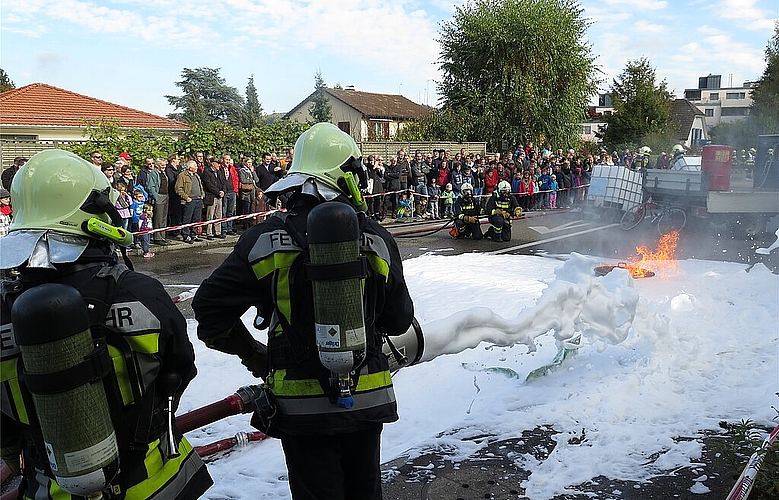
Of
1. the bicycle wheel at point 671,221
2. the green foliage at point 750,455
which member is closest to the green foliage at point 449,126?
the bicycle wheel at point 671,221

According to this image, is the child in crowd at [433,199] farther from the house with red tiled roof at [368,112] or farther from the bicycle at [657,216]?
the house with red tiled roof at [368,112]

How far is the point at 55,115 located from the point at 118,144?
11.9 m

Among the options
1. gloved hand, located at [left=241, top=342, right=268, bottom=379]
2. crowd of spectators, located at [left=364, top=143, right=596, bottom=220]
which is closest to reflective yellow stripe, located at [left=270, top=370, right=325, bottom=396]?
gloved hand, located at [left=241, top=342, right=268, bottom=379]

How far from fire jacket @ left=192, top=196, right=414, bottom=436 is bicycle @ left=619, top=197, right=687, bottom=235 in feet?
40.7

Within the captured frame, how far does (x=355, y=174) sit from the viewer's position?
105 inches

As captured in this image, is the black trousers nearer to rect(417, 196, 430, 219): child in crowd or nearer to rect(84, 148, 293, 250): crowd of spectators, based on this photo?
rect(84, 148, 293, 250): crowd of spectators

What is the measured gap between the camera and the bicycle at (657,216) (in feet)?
44.4

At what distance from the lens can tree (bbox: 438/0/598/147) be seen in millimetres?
30562

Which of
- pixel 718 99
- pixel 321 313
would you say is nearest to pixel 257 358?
pixel 321 313

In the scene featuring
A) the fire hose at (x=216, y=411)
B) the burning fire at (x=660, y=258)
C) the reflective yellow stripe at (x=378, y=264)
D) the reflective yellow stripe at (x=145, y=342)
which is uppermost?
the reflective yellow stripe at (x=378, y=264)

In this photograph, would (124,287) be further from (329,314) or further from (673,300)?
(673,300)

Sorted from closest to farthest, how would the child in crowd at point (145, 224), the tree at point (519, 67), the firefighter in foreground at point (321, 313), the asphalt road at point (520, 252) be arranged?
the firefighter in foreground at point (321, 313)
the asphalt road at point (520, 252)
the child in crowd at point (145, 224)
the tree at point (519, 67)

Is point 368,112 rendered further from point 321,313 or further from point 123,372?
point 123,372

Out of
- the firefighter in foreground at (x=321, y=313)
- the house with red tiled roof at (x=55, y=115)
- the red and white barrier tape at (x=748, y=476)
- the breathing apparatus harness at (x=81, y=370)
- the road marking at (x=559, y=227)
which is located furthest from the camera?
the house with red tiled roof at (x=55, y=115)
